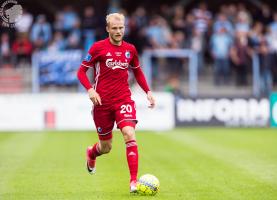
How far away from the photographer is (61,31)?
25.9 metres

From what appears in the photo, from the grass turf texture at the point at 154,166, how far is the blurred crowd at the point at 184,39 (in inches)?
142

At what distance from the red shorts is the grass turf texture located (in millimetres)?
823

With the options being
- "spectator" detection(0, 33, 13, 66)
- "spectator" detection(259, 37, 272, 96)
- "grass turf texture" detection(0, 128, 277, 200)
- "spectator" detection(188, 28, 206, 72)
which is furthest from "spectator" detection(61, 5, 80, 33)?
"spectator" detection(259, 37, 272, 96)

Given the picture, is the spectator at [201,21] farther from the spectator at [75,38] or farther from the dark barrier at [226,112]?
the spectator at [75,38]

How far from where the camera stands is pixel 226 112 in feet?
84.0

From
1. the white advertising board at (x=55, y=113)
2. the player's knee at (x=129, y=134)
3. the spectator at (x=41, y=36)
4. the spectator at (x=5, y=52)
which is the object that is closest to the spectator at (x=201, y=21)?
the white advertising board at (x=55, y=113)

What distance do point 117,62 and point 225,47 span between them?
50.4ft

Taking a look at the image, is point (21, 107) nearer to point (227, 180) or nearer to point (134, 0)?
point (134, 0)

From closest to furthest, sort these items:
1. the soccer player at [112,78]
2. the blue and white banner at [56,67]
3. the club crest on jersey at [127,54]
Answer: the soccer player at [112,78], the club crest on jersey at [127,54], the blue and white banner at [56,67]

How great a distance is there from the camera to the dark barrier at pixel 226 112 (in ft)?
83.6

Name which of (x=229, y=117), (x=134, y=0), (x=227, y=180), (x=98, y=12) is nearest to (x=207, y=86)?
(x=229, y=117)

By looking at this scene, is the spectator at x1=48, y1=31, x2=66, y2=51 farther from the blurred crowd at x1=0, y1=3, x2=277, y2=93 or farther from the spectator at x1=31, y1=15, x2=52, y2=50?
the spectator at x1=31, y1=15, x2=52, y2=50

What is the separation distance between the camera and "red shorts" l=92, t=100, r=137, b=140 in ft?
35.0

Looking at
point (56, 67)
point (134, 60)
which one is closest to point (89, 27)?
point (56, 67)
